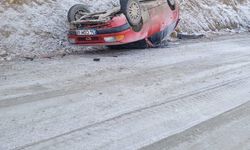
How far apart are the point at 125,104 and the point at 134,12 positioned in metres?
5.52

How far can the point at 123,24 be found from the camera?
35.7 ft

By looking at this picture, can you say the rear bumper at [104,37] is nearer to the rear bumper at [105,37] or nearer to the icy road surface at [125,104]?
the rear bumper at [105,37]

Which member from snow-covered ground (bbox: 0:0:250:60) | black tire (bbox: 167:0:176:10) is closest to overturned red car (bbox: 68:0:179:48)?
black tire (bbox: 167:0:176:10)

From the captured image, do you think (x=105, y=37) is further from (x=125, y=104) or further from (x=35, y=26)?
(x=125, y=104)

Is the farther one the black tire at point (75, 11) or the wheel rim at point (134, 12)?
the black tire at point (75, 11)

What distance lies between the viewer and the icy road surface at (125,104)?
480cm

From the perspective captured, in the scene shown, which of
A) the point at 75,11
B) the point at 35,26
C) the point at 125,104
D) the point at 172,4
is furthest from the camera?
the point at 172,4

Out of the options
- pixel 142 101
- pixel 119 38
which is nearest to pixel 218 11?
pixel 119 38

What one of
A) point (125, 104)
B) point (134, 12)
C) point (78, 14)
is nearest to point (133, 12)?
point (134, 12)

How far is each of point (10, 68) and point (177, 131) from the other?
456 centimetres

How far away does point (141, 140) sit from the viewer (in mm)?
4801

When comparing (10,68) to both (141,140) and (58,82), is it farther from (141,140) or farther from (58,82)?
(141,140)

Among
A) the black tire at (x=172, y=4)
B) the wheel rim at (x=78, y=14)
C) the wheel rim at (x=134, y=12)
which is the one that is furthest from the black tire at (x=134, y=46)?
the black tire at (x=172, y=4)

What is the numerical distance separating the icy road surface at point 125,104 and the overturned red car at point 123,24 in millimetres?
820
